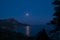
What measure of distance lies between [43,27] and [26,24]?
1.92 ft

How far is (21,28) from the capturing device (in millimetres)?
5684

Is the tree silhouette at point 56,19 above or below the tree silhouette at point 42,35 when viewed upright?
above

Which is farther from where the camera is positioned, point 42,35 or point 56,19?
point 56,19

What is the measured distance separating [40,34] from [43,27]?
261mm

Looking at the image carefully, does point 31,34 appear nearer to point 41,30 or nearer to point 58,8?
point 41,30

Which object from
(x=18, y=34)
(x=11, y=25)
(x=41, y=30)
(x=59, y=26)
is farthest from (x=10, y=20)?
(x=59, y=26)

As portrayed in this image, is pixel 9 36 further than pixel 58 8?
No

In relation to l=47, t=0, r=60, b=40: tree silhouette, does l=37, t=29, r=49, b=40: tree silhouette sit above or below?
below

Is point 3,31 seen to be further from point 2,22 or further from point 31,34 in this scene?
point 31,34

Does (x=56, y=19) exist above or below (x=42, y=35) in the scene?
above

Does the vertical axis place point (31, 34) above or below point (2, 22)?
below

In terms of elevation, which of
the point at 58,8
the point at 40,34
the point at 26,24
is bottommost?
the point at 40,34

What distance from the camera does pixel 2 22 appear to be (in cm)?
568

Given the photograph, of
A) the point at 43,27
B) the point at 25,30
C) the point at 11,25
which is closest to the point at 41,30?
the point at 43,27
